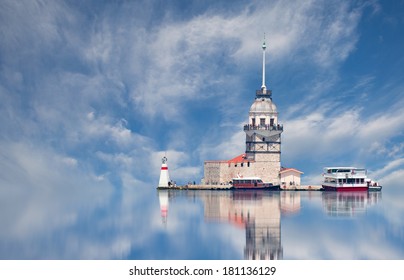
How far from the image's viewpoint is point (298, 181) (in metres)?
99.4

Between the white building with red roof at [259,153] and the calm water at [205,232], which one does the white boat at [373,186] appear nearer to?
the white building with red roof at [259,153]

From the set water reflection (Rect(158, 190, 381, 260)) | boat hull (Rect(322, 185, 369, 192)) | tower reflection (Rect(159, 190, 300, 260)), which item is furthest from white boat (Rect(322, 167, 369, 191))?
tower reflection (Rect(159, 190, 300, 260))

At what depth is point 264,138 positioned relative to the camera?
98.6 m

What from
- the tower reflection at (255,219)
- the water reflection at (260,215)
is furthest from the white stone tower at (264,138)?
the tower reflection at (255,219)

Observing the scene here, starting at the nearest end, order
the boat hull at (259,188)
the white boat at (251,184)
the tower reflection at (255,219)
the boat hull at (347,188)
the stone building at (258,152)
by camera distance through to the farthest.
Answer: the tower reflection at (255,219)
the boat hull at (347,188)
the boat hull at (259,188)
the white boat at (251,184)
the stone building at (258,152)

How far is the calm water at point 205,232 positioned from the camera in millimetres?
37094

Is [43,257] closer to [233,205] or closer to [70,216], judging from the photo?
[70,216]

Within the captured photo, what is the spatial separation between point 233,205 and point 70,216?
16.0m

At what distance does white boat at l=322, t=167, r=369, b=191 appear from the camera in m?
94.6

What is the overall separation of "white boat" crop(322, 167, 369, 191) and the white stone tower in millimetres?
7886

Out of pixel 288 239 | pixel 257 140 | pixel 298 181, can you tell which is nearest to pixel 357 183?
pixel 298 181

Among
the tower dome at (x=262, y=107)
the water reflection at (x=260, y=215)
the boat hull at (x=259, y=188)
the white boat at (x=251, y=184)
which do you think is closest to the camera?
the water reflection at (x=260, y=215)

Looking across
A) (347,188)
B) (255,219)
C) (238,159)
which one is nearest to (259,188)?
(238,159)

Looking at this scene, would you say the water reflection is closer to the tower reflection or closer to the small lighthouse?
the tower reflection
